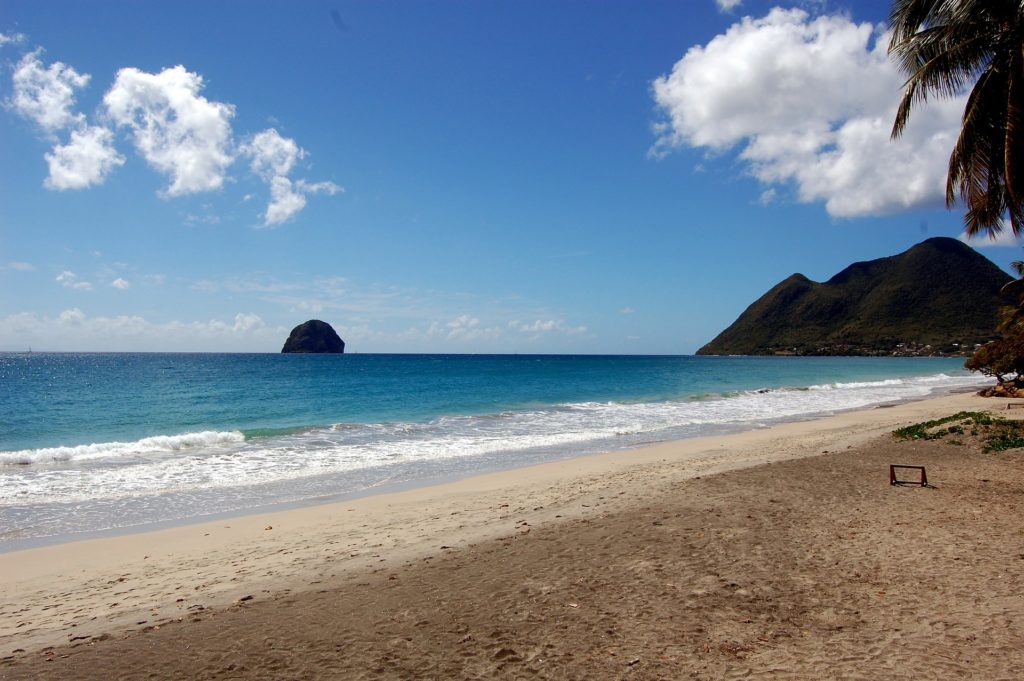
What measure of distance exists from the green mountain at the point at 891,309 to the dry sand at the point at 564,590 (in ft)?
443

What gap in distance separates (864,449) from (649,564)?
11217 mm

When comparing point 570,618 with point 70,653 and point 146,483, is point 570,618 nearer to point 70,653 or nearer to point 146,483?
point 70,653

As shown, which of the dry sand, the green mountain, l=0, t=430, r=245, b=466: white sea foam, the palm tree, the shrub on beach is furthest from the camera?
the green mountain

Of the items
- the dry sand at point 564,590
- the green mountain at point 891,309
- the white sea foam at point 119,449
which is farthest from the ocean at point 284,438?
the green mountain at point 891,309

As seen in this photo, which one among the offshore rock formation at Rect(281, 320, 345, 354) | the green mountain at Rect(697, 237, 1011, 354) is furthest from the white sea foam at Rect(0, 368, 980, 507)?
the offshore rock formation at Rect(281, 320, 345, 354)

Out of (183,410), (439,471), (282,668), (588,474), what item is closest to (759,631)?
(282,668)

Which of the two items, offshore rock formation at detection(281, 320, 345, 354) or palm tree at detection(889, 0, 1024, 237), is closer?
palm tree at detection(889, 0, 1024, 237)

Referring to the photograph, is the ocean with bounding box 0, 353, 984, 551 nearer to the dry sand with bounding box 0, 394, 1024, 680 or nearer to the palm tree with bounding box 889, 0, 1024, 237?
the dry sand with bounding box 0, 394, 1024, 680

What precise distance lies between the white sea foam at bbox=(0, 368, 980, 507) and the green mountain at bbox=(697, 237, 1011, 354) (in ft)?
386

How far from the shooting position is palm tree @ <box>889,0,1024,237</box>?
10367 millimetres

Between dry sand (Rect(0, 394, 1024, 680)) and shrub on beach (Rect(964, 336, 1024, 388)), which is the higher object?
shrub on beach (Rect(964, 336, 1024, 388))

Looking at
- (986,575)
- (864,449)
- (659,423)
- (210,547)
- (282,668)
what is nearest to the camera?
(282,668)

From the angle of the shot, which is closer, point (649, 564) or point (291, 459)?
point (649, 564)

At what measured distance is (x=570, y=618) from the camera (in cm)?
535
